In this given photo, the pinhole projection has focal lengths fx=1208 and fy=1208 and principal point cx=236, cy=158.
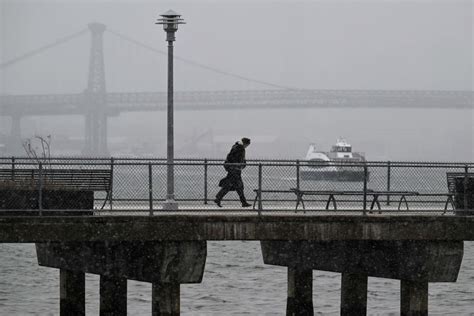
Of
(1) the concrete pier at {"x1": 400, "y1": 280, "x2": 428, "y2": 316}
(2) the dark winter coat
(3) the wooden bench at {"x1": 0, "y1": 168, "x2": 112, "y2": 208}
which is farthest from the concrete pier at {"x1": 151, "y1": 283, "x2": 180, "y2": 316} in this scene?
(1) the concrete pier at {"x1": 400, "y1": 280, "x2": 428, "y2": 316}

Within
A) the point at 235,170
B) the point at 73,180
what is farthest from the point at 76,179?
the point at 235,170

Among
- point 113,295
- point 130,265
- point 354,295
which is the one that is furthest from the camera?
point 354,295

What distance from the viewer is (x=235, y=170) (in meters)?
22.5

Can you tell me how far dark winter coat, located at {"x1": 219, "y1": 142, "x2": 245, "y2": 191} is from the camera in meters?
22.5

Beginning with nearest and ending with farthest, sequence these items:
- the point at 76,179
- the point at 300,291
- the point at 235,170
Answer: the point at 76,179 → the point at 235,170 → the point at 300,291

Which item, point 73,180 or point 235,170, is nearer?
point 73,180

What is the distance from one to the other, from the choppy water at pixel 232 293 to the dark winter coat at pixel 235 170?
9414 mm

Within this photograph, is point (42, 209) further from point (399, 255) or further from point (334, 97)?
point (334, 97)

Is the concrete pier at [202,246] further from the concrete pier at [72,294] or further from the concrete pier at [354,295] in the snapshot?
the concrete pier at [354,295]

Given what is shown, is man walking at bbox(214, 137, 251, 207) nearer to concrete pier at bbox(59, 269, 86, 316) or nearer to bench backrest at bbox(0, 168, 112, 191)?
bench backrest at bbox(0, 168, 112, 191)

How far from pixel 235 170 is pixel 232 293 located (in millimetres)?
16576

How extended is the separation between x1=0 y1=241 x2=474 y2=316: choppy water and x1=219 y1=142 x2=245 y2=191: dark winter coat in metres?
9.41

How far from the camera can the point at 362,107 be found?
422 feet

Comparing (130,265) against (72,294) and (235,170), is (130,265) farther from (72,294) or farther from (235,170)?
(235,170)
